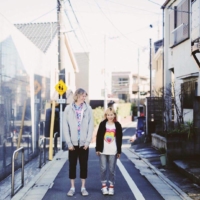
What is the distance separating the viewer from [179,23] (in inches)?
622

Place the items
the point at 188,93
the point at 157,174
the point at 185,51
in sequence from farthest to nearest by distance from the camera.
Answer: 1. the point at 185,51
2. the point at 188,93
3. the point at 157,174

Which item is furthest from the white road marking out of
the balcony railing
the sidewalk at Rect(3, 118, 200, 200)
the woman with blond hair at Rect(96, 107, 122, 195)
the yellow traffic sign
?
the balcony railing

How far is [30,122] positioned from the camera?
12906 mm

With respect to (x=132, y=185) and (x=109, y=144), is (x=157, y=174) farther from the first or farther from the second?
(x=109, y=144)

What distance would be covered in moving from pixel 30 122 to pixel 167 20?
9.55 m

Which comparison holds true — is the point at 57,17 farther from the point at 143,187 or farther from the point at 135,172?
the point at 143,187

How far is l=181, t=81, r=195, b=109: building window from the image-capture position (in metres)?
13.3

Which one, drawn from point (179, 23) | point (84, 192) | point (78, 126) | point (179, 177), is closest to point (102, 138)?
point (78, 126)

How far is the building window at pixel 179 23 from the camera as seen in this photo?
14.4 meters

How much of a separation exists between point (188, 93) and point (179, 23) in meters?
3.72

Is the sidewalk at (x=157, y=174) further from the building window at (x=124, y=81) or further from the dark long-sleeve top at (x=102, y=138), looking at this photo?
the building window at (x=124, y=81)

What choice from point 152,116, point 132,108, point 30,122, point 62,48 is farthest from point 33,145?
point 132,108

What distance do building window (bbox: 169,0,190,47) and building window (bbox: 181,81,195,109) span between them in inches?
75.1

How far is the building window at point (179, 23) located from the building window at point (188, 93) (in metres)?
1.91
